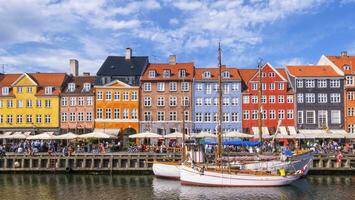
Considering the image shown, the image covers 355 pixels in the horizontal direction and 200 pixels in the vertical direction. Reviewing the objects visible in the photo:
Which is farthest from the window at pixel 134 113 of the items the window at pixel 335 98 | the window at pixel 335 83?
the window at pixel 335 83

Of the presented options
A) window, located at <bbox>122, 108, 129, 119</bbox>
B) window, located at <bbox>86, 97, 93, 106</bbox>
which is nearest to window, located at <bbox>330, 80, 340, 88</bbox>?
window, located at <bbox>122, 108, 129, 119</bbox>

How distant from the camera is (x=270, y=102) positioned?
60062 millimetres

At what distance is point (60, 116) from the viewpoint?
61.0 m

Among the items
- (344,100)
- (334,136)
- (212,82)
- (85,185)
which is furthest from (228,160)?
(344,100)

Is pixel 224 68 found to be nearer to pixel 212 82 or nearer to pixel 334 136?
pixel 212 82

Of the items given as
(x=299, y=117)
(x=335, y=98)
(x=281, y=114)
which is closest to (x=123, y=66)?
(x=281, y=114)

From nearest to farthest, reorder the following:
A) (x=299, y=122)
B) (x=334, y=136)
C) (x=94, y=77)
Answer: (x=334, y=136) → (x=299, y=122) → (x=94, y=77)

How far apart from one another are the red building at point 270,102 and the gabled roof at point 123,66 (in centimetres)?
1471

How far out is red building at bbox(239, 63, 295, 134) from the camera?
59.7 metres

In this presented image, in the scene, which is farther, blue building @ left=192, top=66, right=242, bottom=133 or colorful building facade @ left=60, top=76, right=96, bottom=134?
colorful building facade @ left=60, top=76, right=96, bottom=134

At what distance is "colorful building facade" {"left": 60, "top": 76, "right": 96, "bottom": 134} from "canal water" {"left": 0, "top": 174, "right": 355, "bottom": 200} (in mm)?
19859

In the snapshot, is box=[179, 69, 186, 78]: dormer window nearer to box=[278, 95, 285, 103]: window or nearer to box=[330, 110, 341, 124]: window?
box=[278, 95, 285, 103]: window

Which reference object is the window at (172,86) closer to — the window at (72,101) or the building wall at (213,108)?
the building wall at (213,108)

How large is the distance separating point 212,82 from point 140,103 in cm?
1021
